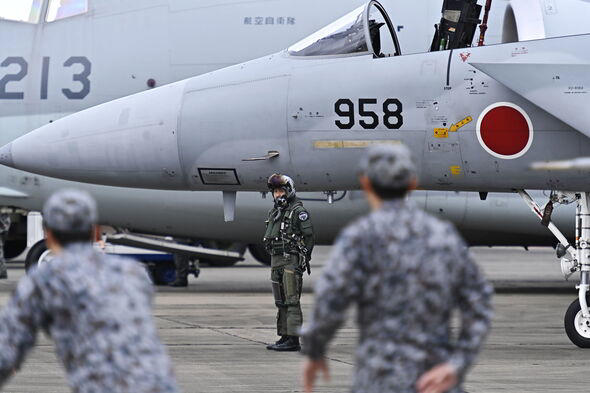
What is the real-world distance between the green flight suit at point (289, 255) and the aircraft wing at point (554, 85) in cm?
236

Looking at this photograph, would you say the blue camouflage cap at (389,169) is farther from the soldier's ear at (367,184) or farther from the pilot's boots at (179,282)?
the pilot's boots at (179,282)

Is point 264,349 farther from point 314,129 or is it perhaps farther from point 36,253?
point 36,253

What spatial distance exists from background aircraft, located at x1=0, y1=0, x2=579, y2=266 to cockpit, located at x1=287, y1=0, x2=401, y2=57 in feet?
17.2

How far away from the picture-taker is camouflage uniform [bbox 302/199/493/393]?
4.85 m

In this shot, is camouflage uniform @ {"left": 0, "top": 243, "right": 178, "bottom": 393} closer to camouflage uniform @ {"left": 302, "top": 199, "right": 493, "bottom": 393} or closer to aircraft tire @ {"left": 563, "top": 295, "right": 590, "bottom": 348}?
camouflage uniform @ {"left": 302, "top": 199, "right": 493, "bottom": 393}

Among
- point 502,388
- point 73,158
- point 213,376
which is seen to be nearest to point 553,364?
point 502,388

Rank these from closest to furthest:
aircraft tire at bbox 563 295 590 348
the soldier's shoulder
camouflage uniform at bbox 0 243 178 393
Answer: camouflage uniform at bbox 0 243 178 393 < the soldier's shoulder < aircraft tire at bbox 563 295 590 348

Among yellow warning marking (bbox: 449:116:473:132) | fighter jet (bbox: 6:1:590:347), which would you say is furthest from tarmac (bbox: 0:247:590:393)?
yellow warning marking (bbox: 449:116:473:132)

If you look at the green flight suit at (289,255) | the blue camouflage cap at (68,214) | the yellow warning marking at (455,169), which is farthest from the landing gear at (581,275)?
the blue camouflage cap at (68,214)

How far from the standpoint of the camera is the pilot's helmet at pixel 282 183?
12.3 metres

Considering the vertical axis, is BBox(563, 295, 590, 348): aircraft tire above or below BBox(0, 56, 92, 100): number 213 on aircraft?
below

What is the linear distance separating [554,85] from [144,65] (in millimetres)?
8163

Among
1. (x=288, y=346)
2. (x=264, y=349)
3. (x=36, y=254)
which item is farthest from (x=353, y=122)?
(x=36, y=254)

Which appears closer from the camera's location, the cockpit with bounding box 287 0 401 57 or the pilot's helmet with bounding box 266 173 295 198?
the pilot's helmet with bounding box 266 173 295 198
